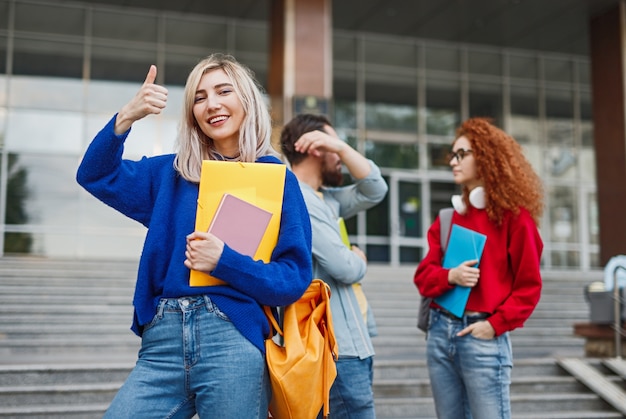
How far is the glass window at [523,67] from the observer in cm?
1997

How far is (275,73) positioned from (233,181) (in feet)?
42.4

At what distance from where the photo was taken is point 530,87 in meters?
20.3

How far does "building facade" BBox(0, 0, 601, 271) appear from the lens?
55.1 feet

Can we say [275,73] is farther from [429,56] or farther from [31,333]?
[31,333]

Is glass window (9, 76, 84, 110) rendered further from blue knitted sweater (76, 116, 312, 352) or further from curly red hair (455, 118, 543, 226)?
blue knitted sweater (76, 116, 312, 352)

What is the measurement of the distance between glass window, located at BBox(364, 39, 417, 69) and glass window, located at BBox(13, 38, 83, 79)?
7.14m

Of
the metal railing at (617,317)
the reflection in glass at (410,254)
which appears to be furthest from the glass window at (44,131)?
the metal railing at (617,317)

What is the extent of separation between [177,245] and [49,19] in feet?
54.0

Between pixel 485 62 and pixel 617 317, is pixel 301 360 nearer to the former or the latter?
pixel 617 317

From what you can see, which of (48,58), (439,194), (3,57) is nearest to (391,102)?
(439,194)

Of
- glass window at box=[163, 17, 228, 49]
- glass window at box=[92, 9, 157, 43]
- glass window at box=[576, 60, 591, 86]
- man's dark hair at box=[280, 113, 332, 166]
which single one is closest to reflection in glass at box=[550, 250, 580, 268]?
glass window at box=[576, 60, 591, 86]

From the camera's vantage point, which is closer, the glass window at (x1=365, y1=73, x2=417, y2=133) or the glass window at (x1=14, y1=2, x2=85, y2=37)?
the glass window at (x1=14, y1=2, x2=85, y2=37)

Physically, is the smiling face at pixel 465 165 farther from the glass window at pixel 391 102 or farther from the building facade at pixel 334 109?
the glass window at pixel 391 102

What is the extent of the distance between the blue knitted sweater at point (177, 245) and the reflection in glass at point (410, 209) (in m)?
16.6
